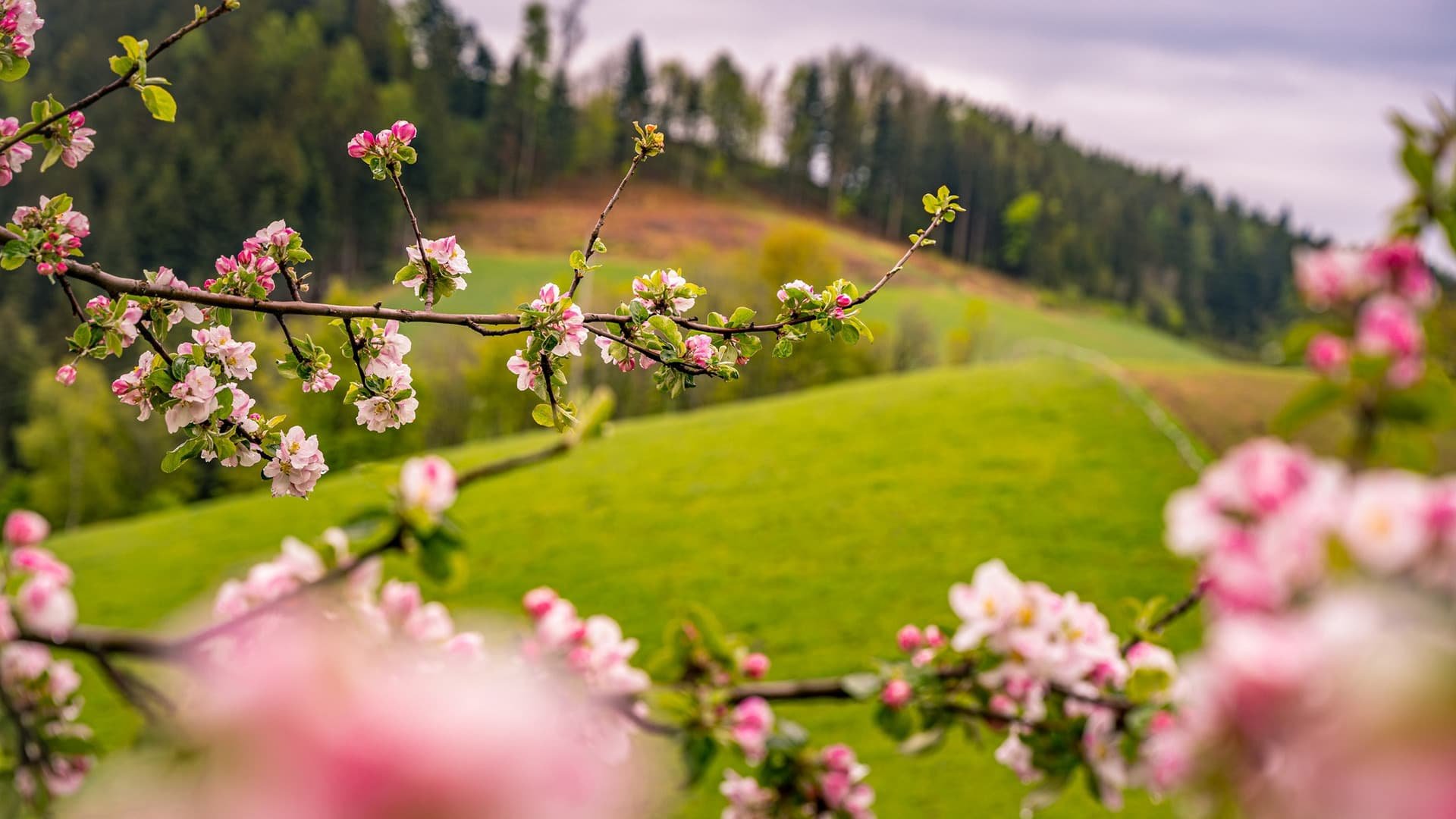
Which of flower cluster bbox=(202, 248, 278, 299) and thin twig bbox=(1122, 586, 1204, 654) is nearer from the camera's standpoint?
thin twig bbox=(1122, 586, 1204, 654)

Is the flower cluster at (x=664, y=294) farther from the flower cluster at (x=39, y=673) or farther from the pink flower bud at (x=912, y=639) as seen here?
the flower cluster at (x=39, y=673)

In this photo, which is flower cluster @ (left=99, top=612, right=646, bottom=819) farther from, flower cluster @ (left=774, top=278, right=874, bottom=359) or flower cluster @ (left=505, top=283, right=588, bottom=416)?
flower cluster @ (left=774, top=278, right=874, bottom=359)

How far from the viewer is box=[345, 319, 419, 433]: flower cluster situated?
54.6 inches

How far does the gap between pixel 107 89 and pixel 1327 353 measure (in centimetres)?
142

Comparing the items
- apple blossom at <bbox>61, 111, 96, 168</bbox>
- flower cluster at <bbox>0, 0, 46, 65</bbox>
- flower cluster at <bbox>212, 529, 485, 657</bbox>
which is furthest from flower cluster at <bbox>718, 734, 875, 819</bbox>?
flower cluster at <bbox>0, 0, 46, 65</bbox>

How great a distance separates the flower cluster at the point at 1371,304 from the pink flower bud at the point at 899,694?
0.93m

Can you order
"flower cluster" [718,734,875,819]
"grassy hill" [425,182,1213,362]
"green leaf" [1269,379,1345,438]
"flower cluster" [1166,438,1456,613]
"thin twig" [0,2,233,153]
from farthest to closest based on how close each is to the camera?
"grassy hill" [425,182,1213,362], "flower cluster" [718,734,875,819], "thin twig" [0,2,233,153], "green leaf" [1269,379,1345,438], "flower cluster" [1166,438,1456,613]

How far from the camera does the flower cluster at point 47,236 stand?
1247 mm

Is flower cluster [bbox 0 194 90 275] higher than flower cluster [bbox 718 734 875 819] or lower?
higher

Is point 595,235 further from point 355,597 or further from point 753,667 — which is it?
point 753,667

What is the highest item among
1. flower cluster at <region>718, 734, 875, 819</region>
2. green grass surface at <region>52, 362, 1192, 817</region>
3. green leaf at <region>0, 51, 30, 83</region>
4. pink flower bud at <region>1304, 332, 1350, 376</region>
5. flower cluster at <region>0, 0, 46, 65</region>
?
flower cluster at <region>0, 0, 46, 65</region>

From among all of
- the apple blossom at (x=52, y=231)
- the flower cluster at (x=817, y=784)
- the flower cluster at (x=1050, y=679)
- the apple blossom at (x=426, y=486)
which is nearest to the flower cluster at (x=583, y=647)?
the flower cluster at (x=817, y=784)

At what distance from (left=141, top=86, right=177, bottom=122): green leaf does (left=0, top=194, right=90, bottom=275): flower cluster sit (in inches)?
6.8

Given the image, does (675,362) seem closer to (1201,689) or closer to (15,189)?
(1201,689)
